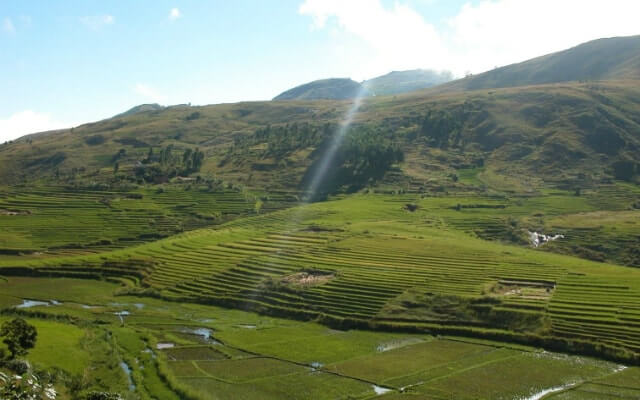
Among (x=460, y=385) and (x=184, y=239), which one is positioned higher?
(x=184, y=239)

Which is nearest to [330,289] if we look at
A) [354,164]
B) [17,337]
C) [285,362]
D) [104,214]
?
[285,362]

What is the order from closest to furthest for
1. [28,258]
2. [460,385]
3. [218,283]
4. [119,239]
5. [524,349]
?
[460,385], [524,349], [218,283], [28,258], [119,239]

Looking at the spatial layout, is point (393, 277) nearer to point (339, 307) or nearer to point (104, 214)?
point (339, 307)

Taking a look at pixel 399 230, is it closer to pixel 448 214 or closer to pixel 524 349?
pixel 448 214

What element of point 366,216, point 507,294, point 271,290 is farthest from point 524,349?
point 366,216

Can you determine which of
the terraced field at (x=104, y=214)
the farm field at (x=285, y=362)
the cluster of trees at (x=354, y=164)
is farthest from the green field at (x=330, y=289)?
the cluster of trees at (x=354, y=164)

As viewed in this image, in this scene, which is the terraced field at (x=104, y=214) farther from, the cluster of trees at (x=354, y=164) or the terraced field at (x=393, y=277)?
the cluster of trees at (x=354, y=164)
